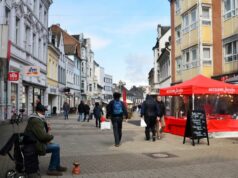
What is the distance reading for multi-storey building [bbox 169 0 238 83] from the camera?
28297 mm

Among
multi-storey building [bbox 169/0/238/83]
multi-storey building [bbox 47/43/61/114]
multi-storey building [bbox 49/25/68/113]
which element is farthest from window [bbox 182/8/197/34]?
multi-storey building [bbox 49/25/68/113]

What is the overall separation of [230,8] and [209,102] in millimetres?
10607

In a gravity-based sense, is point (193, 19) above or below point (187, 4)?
below

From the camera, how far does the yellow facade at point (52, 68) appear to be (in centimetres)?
4634

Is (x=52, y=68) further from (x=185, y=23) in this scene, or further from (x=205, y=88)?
(x=205, y=88)

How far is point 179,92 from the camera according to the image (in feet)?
61.2

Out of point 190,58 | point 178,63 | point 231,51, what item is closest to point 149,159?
point 231,51

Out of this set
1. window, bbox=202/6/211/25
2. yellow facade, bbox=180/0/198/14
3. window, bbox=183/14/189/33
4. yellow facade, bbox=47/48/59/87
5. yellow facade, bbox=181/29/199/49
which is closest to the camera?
window, bbox=202/6/211/25

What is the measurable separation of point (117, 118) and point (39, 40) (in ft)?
86.9

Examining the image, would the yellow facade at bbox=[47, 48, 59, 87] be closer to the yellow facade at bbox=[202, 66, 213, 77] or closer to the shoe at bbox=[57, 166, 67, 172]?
the yellow facade at bbox=[202, 66, 213, 77]

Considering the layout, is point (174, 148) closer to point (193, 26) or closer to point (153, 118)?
point (153, 118)

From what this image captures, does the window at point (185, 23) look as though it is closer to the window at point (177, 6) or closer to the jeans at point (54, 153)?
the window at point (177, 6)

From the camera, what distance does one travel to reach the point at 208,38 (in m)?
31.2

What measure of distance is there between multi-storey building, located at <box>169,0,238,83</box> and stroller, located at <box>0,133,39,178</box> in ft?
72.8
